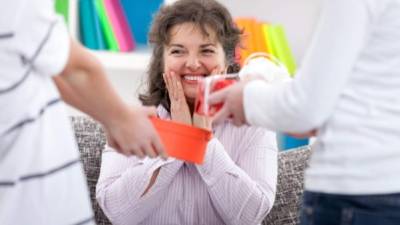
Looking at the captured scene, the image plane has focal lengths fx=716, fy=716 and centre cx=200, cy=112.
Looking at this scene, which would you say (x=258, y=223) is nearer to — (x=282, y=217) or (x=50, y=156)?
(x=282, y=217)

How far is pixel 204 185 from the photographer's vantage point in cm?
188

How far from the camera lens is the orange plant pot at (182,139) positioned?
145 cm

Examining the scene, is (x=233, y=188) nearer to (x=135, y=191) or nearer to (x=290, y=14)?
(x=135, y=191)

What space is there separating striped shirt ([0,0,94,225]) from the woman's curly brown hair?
3.06 feet

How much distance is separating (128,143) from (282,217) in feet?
2.91

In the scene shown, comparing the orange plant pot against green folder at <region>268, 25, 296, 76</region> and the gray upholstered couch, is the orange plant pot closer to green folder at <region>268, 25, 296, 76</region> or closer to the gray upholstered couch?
the gray upholstered couch

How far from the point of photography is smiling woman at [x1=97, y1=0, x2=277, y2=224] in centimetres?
181

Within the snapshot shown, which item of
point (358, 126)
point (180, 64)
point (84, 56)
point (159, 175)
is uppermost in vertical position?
point (84, 56)

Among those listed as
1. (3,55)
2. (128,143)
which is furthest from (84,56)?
(128,143)

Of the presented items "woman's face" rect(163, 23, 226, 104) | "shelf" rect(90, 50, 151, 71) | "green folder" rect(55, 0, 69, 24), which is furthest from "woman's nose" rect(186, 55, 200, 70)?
"green folder" rect(55, 0, 69, 24)

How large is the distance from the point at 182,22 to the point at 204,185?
0.46m

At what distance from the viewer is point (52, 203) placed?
3.57 feet

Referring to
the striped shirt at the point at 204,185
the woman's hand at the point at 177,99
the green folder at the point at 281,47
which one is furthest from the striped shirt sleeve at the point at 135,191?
the green folder at the point at 281,47

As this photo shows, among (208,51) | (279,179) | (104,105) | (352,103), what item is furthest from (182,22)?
(352,103)
